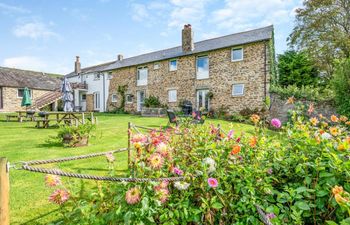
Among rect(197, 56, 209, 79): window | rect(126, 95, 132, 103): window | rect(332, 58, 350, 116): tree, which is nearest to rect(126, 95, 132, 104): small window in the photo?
rect(126, 95, 132, 103): window

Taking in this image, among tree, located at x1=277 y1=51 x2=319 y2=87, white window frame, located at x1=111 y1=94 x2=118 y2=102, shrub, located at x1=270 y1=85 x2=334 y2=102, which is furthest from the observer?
white window frame, located at x1=111 y1=94 x2=118 y2=102

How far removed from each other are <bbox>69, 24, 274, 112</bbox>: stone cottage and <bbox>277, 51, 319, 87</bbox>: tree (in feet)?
21.4

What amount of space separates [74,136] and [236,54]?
14.5 meters

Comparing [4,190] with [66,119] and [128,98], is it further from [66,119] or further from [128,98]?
[128,98]

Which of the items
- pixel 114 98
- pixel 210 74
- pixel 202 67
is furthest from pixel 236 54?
pixel 114 98

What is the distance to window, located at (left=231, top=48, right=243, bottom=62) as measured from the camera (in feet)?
57.3

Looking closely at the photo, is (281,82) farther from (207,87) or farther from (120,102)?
(120,102)

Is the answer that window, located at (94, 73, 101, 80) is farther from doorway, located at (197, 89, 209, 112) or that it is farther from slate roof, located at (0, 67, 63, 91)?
doorway, located at (197, 89, 209, 112)

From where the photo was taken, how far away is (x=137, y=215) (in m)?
1.62

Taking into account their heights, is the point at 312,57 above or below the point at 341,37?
below

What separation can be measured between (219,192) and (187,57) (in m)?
19.4

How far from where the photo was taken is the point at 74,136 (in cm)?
741

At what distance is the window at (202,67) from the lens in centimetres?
1923

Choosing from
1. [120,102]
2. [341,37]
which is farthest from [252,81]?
[120,102]
